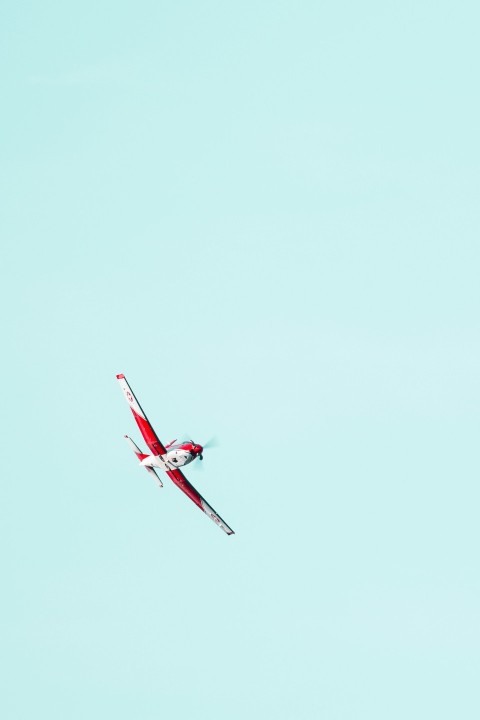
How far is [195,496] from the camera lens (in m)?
145

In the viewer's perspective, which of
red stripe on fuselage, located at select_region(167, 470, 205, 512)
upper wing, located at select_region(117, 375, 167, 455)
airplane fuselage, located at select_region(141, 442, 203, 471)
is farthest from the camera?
red stripe on fuselage, located at select_region(167, 470, 205, 512)

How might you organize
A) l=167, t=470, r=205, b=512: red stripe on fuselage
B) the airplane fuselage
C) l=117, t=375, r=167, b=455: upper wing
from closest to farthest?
1. the airplane fuselage
2. l=117, t=375, r=167, b=455: upper wing
3. l=167, t=470, r=205, b=512: red stripe on fuselage

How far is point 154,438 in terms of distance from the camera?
440ft

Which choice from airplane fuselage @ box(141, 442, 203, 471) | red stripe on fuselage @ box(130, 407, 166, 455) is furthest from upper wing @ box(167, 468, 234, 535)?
red stripe on fuselage @ box(130, 407, 166, 455)

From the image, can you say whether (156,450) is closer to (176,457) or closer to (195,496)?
(176,457)

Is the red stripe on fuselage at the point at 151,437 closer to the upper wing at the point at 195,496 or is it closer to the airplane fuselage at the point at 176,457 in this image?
the airplane fuselage at the point at 176,457

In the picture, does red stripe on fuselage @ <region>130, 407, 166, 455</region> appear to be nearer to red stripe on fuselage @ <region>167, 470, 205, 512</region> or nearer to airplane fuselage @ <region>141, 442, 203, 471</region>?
airplane fuselage @ <region>141, 442, 203, 471</region>

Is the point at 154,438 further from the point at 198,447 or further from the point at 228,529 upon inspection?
the point at 228,529

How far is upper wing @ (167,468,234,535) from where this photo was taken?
141 metres

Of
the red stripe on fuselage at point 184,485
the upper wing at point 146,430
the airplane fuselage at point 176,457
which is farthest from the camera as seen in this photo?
the red stripe on fuselage at point 184,485

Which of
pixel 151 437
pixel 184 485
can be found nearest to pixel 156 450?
pixel 151 437

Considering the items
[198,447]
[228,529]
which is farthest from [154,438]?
[228,529]

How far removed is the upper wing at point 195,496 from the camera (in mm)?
141250

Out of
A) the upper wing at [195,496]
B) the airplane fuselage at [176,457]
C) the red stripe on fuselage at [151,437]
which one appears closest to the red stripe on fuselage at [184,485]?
the upper wing at [195,496]
